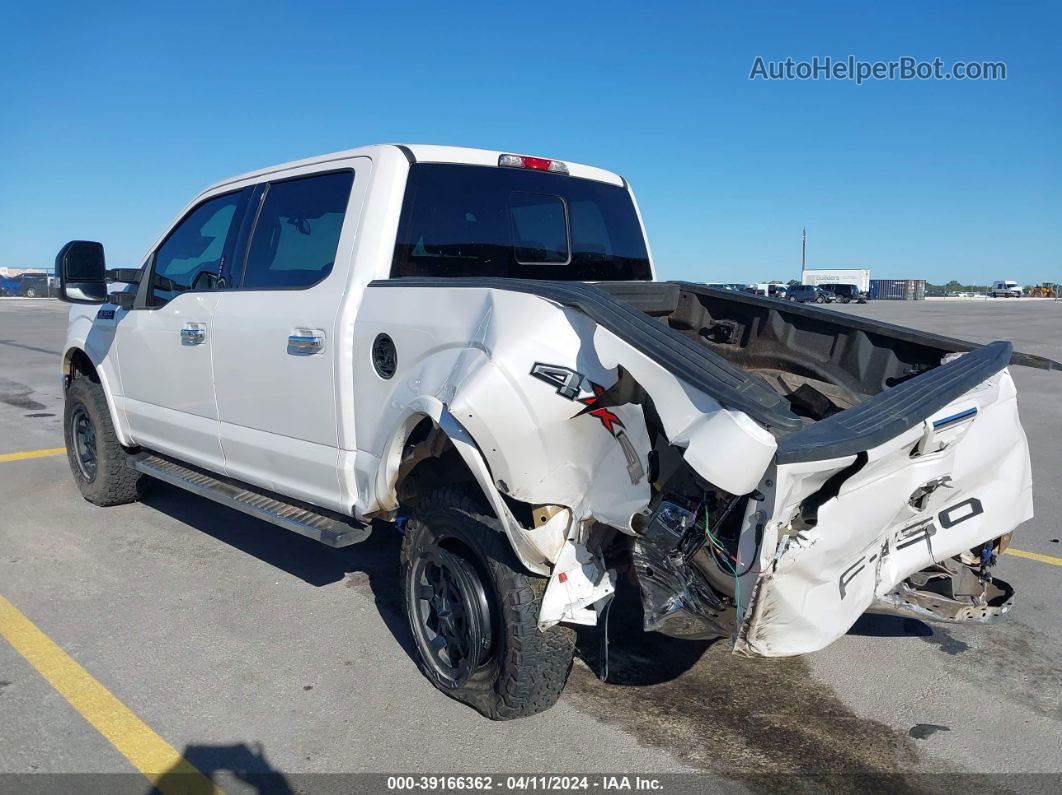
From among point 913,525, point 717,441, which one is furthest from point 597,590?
point 913,525

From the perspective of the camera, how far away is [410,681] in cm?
368

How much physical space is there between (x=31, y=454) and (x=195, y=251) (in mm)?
4315

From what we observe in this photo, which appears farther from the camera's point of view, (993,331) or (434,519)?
(993,331)

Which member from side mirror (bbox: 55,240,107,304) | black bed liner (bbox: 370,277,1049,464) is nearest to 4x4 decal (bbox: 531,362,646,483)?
black bed liner (bbox: 370,277,1049,464)

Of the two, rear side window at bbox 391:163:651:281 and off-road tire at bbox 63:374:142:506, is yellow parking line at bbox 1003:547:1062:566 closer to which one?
rear side window at bbox 391:163:651:281

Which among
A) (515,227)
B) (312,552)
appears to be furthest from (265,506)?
(515,227)

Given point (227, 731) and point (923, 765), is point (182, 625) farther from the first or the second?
point (923, 765)

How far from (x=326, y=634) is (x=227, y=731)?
2.93 feet

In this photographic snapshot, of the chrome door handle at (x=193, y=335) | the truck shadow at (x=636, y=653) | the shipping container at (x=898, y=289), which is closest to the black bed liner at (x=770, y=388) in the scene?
the truck shadow at (x=636, y=653)

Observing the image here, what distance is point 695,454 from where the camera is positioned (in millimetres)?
2424

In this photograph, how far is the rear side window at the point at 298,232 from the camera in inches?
158

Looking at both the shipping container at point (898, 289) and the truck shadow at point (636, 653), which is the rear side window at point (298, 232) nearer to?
the truck shadow at point (636, 653)

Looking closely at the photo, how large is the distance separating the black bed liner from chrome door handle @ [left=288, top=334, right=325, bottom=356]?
53cm

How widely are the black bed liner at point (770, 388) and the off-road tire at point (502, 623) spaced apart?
0.86 meters
